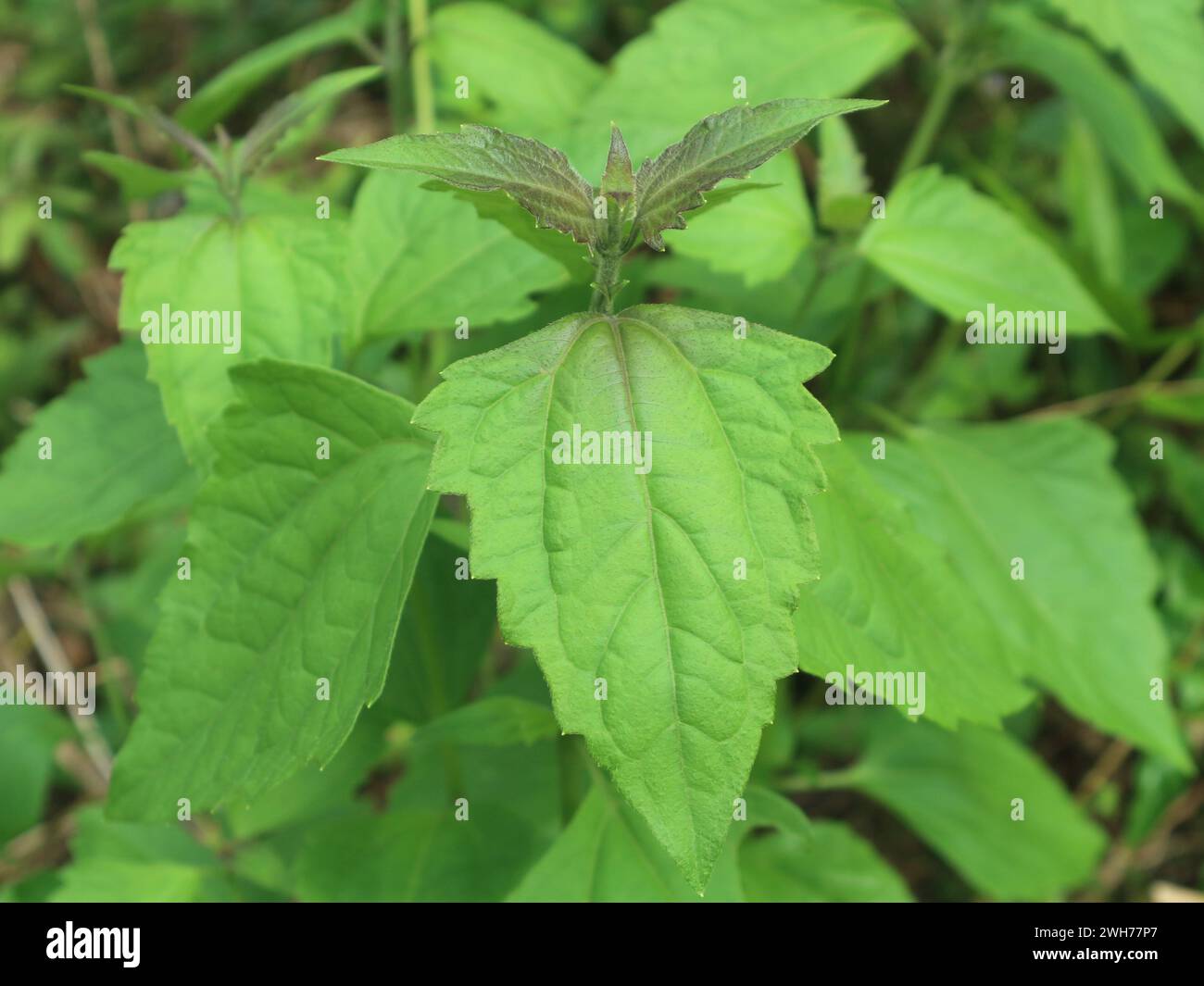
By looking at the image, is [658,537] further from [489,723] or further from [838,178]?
[838,178]

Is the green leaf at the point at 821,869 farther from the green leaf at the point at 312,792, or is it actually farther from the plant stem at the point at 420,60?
the plant stem at the point at 420,60

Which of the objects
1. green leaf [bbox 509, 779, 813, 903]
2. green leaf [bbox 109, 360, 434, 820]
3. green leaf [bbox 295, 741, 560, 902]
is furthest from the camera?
green leaf [bbox 295, 741, 560, 902]

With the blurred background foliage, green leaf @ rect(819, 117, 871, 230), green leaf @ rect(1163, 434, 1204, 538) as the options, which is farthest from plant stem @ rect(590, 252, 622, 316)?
green leaf @ rect(1163, 434, 1204, 538)

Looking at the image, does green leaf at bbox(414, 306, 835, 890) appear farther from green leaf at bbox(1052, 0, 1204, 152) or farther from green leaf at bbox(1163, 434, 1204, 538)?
green leaf at bbox(1163, 434, 1204, 538)

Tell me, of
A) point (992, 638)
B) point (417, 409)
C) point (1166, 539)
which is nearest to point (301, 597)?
point (417, 409)

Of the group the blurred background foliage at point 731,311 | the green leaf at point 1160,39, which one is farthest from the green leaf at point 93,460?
the green leaf at point 1160,39

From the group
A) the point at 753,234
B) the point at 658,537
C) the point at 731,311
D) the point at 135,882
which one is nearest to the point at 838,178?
the point at 753,234
